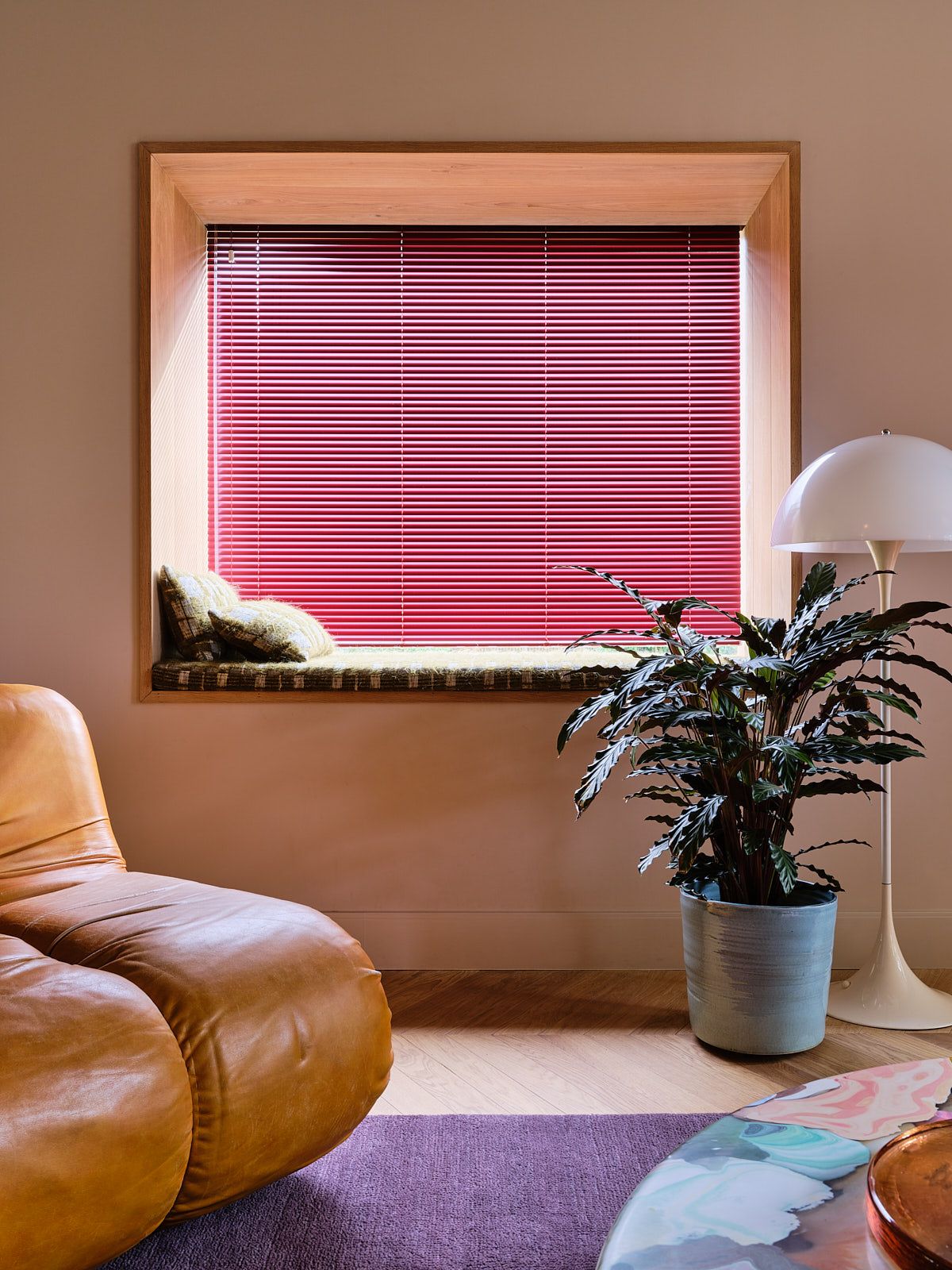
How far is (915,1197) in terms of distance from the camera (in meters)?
0.66

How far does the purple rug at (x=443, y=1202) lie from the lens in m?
1.26

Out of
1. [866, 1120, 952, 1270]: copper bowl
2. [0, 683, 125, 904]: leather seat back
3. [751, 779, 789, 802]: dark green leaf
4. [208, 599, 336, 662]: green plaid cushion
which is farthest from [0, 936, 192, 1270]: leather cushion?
[208, 599, 336, 662]: green plaid cushion

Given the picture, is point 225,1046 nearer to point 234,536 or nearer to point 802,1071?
point 802,1071

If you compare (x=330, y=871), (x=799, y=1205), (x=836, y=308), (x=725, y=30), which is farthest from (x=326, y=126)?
(x=799, y=1205)

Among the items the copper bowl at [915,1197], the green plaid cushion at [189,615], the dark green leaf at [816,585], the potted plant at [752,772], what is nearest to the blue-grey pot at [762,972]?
the potted plant at [752,772]

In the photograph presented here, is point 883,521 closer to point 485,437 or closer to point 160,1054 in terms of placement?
point 485,437

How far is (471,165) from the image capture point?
2.47 meters

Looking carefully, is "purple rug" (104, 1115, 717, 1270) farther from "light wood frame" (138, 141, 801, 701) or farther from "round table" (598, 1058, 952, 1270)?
"light wood frame" (138, 141, 801, 701)

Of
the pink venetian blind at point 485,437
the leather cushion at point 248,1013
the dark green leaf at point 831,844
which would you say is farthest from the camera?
the pink venetian blind at point 485,437

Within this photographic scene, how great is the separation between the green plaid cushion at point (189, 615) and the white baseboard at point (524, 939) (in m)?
0.81

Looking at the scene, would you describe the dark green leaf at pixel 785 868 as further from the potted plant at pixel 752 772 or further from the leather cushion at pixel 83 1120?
the leather cushion at pixel 83 1120

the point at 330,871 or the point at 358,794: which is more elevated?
the point at 358,794

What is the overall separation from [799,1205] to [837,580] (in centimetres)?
196

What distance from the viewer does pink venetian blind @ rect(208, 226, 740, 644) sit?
2918 mm
